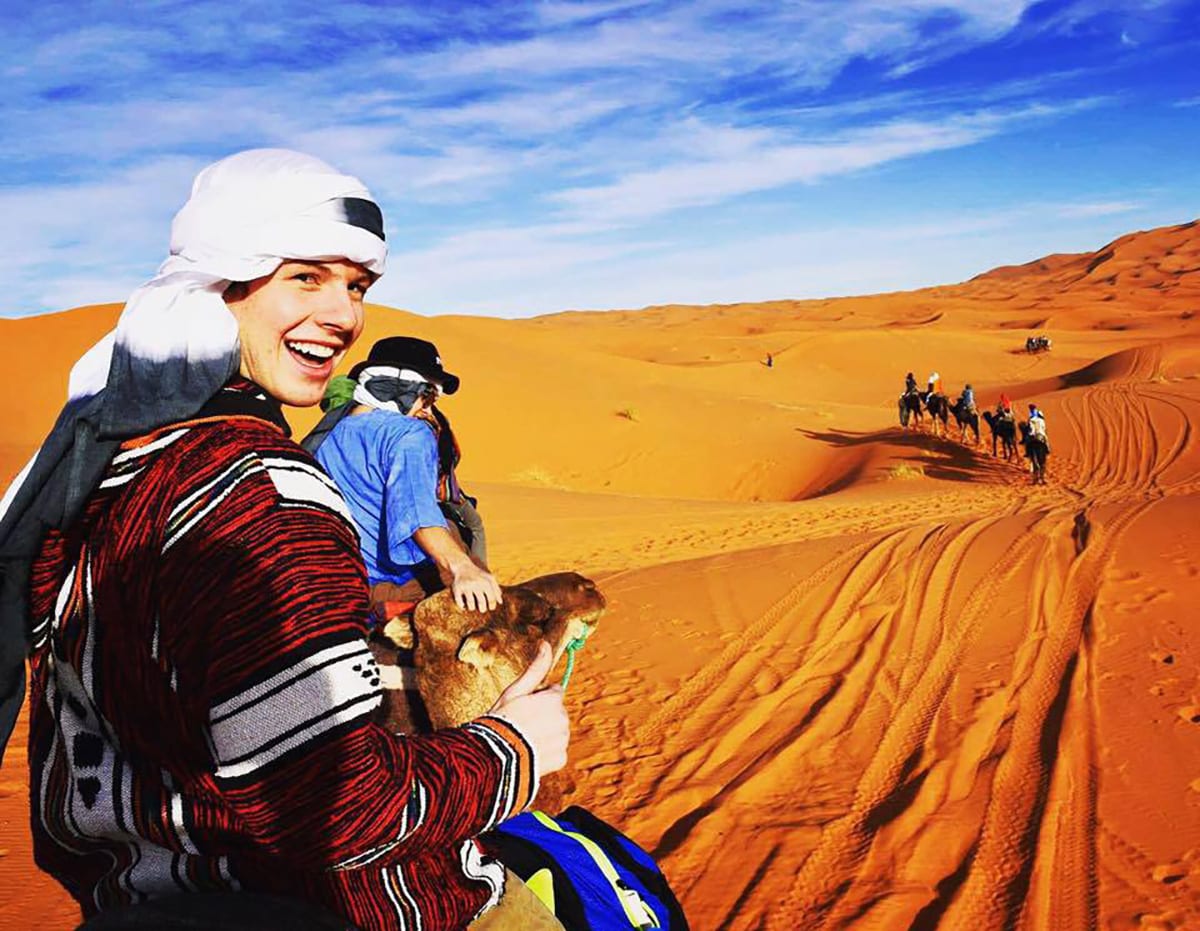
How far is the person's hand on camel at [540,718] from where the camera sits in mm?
1560

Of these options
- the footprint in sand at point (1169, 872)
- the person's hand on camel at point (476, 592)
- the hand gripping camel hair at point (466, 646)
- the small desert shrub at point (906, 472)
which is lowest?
the footprint in sand at point (1169, 872)

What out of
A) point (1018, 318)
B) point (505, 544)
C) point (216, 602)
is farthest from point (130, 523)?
point (1018, 318)

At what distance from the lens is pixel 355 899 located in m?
1.45

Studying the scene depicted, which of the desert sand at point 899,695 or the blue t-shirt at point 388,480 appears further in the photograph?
the desert sand at point 899,695

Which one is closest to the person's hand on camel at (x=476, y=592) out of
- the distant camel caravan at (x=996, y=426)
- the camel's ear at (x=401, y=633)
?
the camel's ear at (x=401, y=633)

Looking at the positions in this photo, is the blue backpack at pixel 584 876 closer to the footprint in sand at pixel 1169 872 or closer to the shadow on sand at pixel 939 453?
the footprint in sand at pixel 1169 872

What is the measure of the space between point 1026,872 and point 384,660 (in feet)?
9.89

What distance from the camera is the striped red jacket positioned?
4.06ft

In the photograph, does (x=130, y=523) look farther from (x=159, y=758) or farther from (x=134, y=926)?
(x=134, y=926)

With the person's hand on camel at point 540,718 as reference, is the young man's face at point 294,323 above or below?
above


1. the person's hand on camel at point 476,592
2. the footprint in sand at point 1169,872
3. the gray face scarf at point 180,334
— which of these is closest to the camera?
the gray face scarf at point 180,334

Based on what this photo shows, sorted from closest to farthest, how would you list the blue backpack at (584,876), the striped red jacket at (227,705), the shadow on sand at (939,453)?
1. the striped red jacket at (227,705)
2. the blue backpack at (584,876)
3. the shadow on sand at (939,453)

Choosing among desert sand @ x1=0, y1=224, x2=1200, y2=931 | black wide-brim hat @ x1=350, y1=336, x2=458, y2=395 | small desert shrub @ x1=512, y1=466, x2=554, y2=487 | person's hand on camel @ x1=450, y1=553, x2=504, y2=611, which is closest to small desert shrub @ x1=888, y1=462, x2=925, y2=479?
desert sand @ x1=0, y1=224, x2=1200, y2=931

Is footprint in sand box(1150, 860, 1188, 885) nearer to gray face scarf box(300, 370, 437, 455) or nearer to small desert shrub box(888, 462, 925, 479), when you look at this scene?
gray face scarf box(300, 370, 437, 455)
